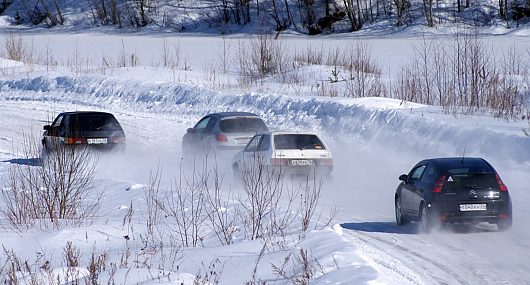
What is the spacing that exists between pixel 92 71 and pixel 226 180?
28.0 meters

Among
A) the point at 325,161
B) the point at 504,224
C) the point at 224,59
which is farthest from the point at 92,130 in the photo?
the point at 224,59

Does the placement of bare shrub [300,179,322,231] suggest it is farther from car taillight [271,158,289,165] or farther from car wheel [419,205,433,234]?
car wheel [419,205,433,234]

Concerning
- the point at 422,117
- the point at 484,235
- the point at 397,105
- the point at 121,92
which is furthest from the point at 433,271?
the point at 121,92

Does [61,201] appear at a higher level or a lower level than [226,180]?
higher

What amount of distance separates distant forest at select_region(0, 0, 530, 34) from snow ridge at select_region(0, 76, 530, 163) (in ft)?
88.1

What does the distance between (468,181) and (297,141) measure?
5.89m

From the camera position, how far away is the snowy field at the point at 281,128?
38.2 feet

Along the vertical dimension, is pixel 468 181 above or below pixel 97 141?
above

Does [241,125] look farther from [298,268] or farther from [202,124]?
[298,268]

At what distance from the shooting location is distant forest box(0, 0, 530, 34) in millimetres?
73250

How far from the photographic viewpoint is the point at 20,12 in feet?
310

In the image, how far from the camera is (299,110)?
3497 centimetres

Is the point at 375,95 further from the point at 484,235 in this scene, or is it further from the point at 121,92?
the point at 484,235

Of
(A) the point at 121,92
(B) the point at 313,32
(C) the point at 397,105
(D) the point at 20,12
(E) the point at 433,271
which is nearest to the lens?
(E) the point at 433,271
